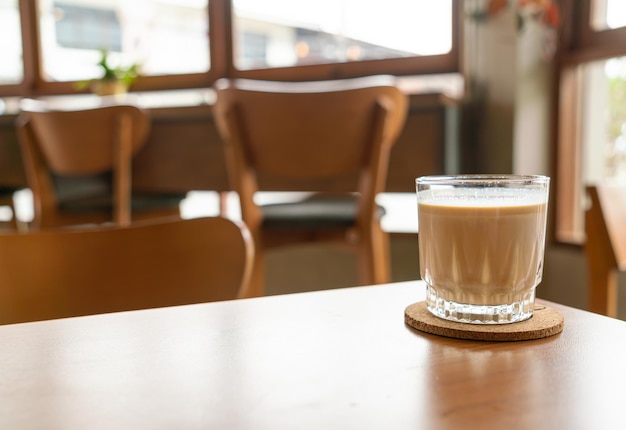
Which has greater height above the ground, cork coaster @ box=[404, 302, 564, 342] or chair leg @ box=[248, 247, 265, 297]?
cork coaster @ box=[404, 302, 564, 342]

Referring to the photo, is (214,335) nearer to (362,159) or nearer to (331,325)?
(331,325)

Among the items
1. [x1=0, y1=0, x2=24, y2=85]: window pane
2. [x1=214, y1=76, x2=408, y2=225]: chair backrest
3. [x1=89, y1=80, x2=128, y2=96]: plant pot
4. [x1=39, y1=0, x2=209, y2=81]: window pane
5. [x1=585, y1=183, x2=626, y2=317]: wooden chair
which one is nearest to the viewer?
[x1=585, y1=183, x2=626, y2=317]: wooden chair

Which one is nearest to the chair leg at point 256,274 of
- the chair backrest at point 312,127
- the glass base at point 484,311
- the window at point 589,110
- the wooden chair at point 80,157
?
the chair backrest at point 312,127

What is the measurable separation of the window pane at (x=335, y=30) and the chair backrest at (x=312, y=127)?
106 centimetres

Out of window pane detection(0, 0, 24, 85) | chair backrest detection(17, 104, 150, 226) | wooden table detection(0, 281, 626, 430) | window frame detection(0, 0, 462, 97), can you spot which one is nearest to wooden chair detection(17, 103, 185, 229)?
chair backrest detection(17, 104, 150, 226)

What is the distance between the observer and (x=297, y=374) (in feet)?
1.19

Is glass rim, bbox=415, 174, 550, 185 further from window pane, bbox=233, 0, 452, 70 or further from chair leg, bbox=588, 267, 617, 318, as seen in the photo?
window pane, bbox=233, 0, 452, 70

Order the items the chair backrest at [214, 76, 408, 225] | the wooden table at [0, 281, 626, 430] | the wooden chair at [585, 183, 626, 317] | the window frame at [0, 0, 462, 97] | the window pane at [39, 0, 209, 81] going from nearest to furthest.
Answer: the wooden table at [0, 281, 626, 430]
the wooden chair at [585, 183, 626, 317]
the chair backrest at [214, 76, 408, 225]
the window frame at [0, 0, 462, 97]
the window pane at [39, 0, 209, 81]

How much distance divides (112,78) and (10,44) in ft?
3.62

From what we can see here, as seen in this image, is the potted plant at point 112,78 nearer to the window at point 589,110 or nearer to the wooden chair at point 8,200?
the wooden chair at point 8,200

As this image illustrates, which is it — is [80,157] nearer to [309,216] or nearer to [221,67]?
[309,216]

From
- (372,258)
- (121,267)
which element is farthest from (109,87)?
(121,267)

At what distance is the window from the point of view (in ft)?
7.47

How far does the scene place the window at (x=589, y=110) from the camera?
228 centimetres
